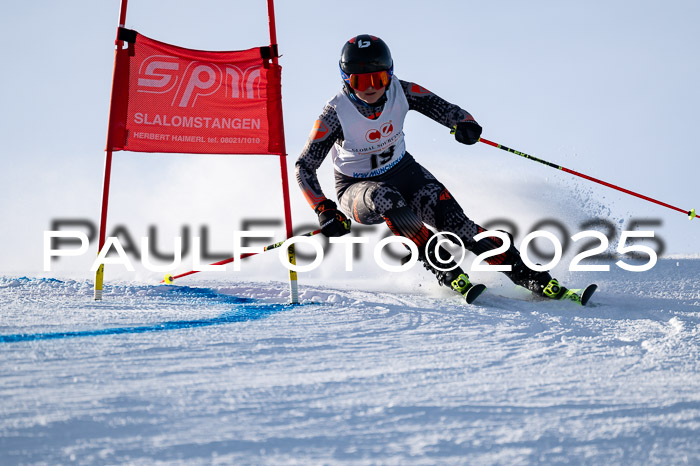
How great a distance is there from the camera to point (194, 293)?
457 cm

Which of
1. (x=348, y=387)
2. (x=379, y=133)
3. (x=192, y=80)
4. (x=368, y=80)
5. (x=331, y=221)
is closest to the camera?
(x=348, y=387)

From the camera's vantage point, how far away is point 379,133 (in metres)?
4.24

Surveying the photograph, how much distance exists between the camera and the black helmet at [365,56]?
3973 mm

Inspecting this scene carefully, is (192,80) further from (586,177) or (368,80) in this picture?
(586,177)

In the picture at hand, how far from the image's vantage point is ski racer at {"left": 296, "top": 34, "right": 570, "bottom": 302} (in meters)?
3.98

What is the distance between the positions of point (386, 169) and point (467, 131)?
1.92ft

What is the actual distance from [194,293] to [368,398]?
2893 mm

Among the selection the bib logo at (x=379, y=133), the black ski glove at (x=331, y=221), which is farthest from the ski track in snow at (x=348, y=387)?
the bib logo at (x=379, y=133)

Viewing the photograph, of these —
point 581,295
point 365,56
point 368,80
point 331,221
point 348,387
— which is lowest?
point 348,387

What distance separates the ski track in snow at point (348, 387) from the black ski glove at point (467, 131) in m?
1.30

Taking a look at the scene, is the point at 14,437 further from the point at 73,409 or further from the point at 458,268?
the point at 458,268

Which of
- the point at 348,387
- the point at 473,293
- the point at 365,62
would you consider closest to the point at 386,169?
the point at 365,62

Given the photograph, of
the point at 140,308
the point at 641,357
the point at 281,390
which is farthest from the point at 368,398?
the point at 140,308

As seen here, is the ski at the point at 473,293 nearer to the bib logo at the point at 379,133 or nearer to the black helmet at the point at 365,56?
the bib logo at the point at 379,133
